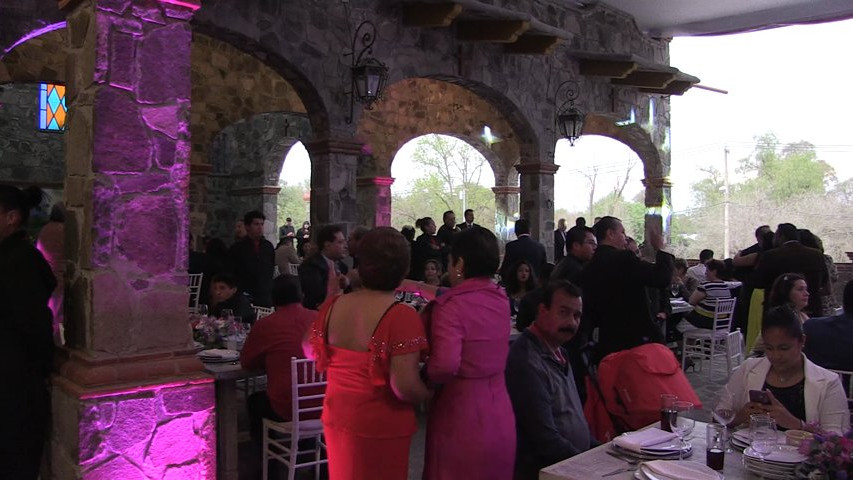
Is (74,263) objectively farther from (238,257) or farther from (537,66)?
(537,66)

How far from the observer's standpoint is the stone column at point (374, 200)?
14.0 m

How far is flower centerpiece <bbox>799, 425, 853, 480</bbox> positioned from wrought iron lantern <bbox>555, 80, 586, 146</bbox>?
8841 millimetres

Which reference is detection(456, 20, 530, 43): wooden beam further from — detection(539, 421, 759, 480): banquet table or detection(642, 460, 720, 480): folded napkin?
detection(642, 460, 720, 480): folded napkin

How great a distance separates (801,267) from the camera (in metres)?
5.44

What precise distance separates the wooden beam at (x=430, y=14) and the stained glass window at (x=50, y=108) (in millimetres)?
8552

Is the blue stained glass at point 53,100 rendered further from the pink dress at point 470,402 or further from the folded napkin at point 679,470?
the folded napkin at point 679,470

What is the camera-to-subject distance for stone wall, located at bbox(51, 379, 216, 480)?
2.64 metres

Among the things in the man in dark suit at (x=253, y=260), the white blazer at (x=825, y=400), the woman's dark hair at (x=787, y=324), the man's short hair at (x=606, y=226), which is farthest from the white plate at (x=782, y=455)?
the man in dark suit at (x=253, y=260)

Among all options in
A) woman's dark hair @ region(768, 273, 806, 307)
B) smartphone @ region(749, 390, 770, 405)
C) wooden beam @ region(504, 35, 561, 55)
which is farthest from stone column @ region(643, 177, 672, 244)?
smartphone @ region(749, 390, 770, 405)

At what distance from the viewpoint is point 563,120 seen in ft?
34.9

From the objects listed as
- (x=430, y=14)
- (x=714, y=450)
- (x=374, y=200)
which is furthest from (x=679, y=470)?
(x=374, y=200)

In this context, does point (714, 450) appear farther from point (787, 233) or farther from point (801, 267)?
point (787, 233)

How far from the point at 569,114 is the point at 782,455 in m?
8.74

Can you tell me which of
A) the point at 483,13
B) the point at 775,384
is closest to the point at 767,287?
the point at 775,384
